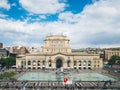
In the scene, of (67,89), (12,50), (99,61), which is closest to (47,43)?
(99,61)

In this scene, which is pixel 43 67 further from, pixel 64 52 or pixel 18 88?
pixel 18 88

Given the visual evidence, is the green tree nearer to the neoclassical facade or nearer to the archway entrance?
the neoclassical facade

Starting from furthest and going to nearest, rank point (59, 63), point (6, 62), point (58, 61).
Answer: point (59, 63) < point (58, 61) < point (6, 62)

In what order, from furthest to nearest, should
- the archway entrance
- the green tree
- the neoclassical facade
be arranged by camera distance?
1. the archway entrance
2. the neoclassical facade
3. the green tree

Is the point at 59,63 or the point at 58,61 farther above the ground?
the point at 58,61

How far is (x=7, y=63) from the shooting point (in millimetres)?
117062

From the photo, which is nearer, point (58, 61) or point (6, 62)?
point (6, 62)

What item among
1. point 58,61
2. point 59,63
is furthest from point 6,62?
point 59,63

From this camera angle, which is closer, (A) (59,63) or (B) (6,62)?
(B) (6,62)

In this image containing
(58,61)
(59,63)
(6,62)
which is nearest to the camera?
(6,62)

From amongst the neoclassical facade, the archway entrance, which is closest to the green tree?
the neoclassical facade

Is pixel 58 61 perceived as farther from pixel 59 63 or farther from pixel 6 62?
pixel 6 62

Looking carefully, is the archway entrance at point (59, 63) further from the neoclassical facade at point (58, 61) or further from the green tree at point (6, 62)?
the green tree at point (6, 62)

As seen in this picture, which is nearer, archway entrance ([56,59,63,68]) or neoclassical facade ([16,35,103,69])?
neoclassical facade ([16,35,103,69])
